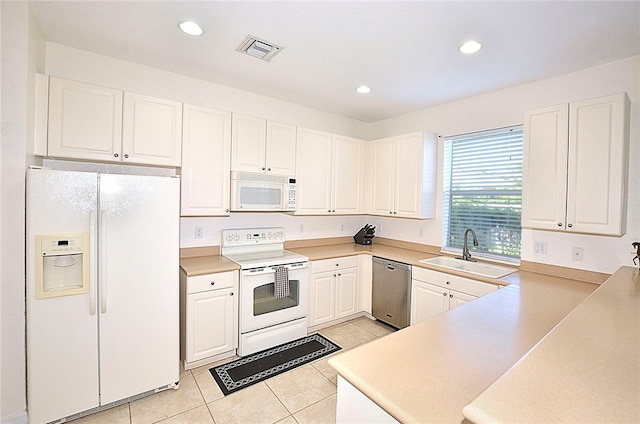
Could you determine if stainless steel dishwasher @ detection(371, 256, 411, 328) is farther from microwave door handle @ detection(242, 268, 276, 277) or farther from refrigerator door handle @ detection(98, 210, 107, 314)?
refrigerator door handle @ detection(98, 210, 107, 314)

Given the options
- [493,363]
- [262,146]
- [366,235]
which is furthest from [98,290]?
[366,235]

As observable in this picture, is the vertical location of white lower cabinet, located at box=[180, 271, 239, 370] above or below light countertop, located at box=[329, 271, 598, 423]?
below

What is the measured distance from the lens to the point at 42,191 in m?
1.78

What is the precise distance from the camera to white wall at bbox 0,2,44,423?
181 centimetres

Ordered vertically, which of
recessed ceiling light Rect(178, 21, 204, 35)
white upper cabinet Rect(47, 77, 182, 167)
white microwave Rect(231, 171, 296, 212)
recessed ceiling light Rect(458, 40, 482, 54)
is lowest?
white microwave Rect(231, 171, 296, 212)

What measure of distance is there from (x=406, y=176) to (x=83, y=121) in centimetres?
314

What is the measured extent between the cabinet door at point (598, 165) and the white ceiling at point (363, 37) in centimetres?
49

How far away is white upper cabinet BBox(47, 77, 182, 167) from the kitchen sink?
275 centimetres

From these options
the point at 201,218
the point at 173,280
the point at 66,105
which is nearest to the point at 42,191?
the point at 66,105

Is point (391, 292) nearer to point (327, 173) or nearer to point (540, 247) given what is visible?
point (540, 247)

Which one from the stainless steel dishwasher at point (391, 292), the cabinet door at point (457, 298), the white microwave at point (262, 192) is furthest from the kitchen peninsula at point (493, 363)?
Result: the white microwave at point (262, 192)

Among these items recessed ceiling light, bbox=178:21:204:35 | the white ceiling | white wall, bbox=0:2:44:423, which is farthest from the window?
white wall, bbox=0:2:44:423

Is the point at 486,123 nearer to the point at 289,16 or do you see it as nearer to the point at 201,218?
the point at 289,16

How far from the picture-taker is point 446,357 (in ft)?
3.69
